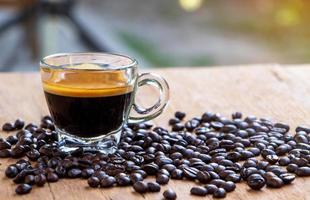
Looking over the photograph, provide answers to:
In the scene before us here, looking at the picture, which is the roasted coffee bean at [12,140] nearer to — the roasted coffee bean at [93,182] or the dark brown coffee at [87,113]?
the dark brown coffee at [87,113]

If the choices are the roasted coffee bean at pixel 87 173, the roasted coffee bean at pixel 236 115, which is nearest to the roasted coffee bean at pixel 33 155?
the roasted coffee bean at pixel 87 173


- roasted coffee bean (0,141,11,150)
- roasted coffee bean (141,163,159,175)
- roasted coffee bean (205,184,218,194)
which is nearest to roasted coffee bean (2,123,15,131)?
roasted coffee bean (0,141,11,150)

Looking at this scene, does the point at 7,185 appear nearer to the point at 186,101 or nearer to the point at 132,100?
the point at 132,100

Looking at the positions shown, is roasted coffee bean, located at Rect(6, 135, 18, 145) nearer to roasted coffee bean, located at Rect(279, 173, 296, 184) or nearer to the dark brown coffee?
the dark brown coffee

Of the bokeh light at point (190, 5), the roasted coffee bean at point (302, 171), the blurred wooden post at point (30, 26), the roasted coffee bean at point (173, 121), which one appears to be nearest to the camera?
the roasted coffee bean at point (302, 171)

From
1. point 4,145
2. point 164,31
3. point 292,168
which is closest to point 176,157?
point 292,168

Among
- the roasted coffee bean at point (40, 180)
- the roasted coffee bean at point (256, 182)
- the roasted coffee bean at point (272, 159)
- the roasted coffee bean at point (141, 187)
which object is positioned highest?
the roasted coffee bean at point (272, 159)

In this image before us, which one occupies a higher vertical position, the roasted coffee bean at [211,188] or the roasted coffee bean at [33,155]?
the roasted coffee bean at [211,188]
